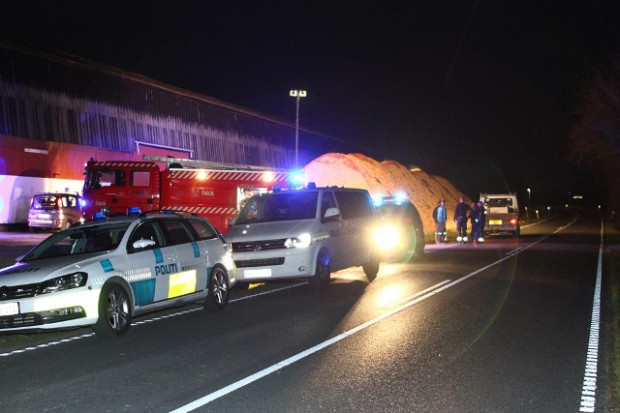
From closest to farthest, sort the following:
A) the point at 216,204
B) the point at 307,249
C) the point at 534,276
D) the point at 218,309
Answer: the point at 218,309 → the point at 307,249 → the point at 534,276 → the point at 216,204

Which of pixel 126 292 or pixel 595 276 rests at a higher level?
pixel 126 292

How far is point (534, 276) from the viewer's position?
14.9 m

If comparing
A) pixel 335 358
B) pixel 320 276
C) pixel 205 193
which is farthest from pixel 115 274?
pixel 205 193

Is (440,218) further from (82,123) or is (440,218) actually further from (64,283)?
(82,123)

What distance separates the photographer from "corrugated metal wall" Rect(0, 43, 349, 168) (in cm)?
3397

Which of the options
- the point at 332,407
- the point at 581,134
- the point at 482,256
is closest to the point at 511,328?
the point at 332,407

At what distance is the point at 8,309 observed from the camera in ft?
25.6

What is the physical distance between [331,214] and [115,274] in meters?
5.18

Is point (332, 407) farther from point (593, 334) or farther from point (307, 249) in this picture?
point (307, 249)

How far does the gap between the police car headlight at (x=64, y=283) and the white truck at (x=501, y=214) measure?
27112 millimetres

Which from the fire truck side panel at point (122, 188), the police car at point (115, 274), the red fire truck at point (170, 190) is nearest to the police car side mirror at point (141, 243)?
the police car at point (115, 274)

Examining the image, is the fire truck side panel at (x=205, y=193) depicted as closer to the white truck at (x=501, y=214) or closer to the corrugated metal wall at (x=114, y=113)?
the corrugated metal wall at (x=114, y=113)

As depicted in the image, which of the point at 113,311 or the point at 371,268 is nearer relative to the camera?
the point at 113,311

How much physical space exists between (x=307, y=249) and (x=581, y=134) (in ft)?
64.2
